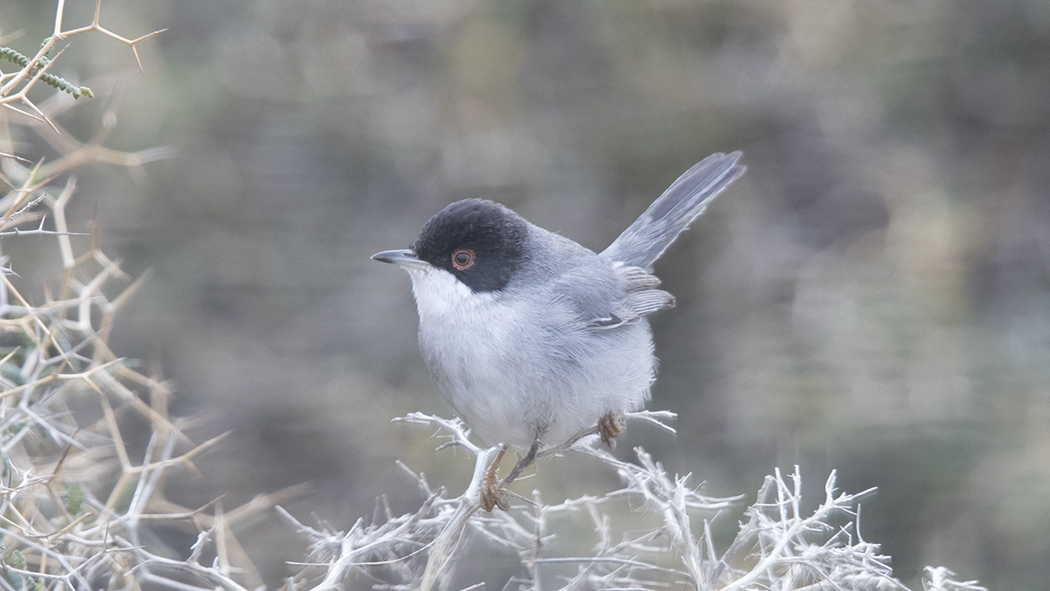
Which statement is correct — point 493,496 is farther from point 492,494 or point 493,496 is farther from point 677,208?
point 677,208

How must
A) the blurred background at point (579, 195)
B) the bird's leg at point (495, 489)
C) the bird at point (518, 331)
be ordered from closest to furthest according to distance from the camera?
the bird's leg at point (495, 489)
the bird at point (518, 331)
the blurred background at point (579, 195)

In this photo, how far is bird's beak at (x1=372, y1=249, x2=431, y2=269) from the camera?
3.11 meters

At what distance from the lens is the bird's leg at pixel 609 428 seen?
315 centimetres

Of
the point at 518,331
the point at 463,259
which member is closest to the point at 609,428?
the point at 518,331

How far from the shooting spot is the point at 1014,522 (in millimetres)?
5270

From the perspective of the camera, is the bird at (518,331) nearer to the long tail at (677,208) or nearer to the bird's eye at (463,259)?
the bird's eye at (463,259)

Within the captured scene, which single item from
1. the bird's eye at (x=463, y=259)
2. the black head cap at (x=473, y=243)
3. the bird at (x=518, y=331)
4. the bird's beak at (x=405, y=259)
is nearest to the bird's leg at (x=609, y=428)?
the bird at (x=518, y=331)

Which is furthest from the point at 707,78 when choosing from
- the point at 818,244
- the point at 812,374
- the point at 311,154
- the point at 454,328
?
the point at 454,328

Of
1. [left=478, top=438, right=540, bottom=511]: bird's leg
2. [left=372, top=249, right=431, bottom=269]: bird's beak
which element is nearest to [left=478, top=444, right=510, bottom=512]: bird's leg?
[left=478, top=438, right=540, bottom=511]: bird's leg

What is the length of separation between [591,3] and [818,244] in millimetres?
2223

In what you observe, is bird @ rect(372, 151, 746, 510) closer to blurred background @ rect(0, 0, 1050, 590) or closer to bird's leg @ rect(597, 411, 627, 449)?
bird's leg @ rect(597, 411, 627, 449)

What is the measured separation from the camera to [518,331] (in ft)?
10.0

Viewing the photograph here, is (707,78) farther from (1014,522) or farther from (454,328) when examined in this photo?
(454,328)

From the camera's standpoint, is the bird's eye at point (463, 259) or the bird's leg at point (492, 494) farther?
the bird's eye at point (463, 259)
